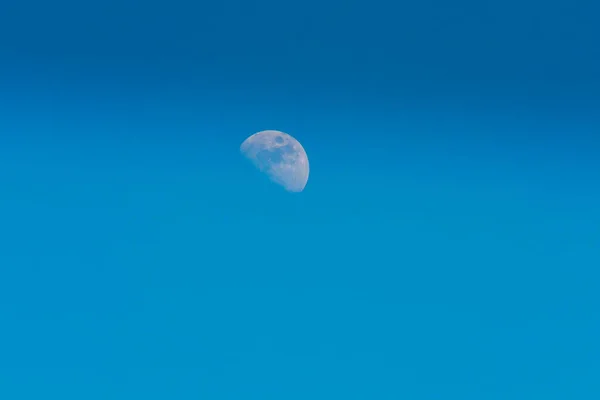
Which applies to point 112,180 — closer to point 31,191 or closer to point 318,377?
point 31,191

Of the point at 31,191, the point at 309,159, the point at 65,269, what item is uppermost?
the point at 309,159

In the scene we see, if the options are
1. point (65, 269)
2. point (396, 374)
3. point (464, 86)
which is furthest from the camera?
point (464, 86)

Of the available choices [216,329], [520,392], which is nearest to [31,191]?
[216,329]

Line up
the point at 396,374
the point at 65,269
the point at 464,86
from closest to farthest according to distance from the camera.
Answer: the point at 65,269, the point at 396,374, the point at 464,86

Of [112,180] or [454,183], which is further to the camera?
[454,183]
